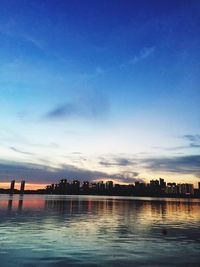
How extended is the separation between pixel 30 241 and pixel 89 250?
6093 mm

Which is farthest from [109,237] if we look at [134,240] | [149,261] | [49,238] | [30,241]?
[149,261]

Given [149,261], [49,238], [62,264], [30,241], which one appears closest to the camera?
[62,264]

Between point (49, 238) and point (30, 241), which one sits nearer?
point (30, 241)

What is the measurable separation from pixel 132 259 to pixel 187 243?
8.98 meters

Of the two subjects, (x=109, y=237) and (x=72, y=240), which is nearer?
(x=72, y=240)

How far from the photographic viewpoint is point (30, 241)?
2402cm

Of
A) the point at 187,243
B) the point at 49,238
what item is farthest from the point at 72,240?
the point at 187,243

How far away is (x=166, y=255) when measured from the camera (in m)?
19.9

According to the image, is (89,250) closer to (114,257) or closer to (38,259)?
(114,257)

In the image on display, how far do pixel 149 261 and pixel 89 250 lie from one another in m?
5.16

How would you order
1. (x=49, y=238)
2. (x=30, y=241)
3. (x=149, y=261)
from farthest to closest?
(x=49, y=238)
(x=30, y=241)
(x=149, y=261)

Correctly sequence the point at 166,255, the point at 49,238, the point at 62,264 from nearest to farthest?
1. the point at 62,264
2. the point at 166,255
3. the point at 49,238

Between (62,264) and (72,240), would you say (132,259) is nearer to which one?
(62,264)

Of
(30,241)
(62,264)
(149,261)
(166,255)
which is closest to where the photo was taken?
(62,264)
